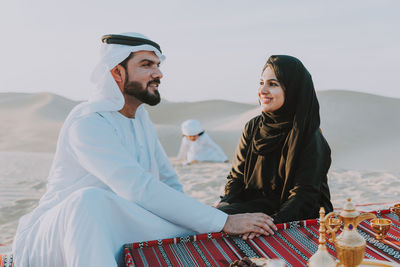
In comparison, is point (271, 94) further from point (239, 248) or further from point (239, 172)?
point (239, 248)

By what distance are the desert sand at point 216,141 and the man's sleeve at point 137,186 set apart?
1.83m

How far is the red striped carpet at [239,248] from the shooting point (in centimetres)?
234

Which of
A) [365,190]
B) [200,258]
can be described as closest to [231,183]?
[200,258]

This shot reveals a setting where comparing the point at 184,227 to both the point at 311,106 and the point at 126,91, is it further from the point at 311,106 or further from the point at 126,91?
the point at 311,106

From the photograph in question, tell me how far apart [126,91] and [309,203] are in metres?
1.50

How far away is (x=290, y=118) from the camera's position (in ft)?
11.1

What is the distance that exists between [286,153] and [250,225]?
2.69 feet

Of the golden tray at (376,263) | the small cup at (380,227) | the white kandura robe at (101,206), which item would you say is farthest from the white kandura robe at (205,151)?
the golden tray at (376,263)

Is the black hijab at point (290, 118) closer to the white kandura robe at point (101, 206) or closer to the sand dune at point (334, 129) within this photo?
the white kandura robe at point (101, 206)

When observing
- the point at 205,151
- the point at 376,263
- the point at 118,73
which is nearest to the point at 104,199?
the point at 118,73

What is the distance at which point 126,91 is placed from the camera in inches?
127

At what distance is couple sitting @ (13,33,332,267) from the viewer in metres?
2.44

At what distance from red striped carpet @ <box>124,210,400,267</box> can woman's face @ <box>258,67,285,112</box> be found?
3.01ft

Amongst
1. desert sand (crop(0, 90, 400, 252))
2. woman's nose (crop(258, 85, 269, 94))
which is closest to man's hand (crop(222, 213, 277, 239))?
woman's nose (crop(258, 85, 269, 94))
